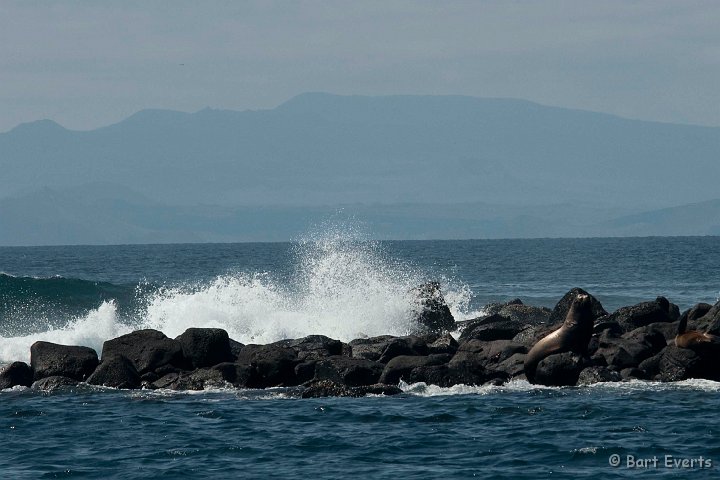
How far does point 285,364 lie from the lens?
102 ft

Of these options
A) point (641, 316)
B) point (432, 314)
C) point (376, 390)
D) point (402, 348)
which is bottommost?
point (376, 390)

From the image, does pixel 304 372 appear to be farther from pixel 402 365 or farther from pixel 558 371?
pixel 558 371

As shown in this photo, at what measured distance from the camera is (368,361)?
31.1 m

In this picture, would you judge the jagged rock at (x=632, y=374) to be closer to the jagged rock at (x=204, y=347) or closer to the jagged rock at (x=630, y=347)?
the jagged rock at (x=630, y=347)

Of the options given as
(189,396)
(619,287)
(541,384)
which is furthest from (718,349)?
(619,287)

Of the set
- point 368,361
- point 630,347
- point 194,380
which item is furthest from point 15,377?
point 630,347

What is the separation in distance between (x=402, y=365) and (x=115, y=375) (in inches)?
285

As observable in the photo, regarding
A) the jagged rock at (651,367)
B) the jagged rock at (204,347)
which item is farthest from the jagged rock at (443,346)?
the jagged rock at (651,367)

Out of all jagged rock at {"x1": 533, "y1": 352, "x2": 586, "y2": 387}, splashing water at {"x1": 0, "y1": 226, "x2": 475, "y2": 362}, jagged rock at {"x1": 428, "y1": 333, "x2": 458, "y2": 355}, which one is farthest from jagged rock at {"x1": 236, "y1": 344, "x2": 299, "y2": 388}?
splashing water at {"x1": 0, "y1": 226, "x2": 475, "y2": 362}

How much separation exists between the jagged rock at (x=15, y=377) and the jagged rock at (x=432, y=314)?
14467 millimetres

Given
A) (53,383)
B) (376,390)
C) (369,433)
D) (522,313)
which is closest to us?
(369,433)

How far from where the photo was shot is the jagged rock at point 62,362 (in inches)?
1258

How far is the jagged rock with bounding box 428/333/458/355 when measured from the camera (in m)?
33.8

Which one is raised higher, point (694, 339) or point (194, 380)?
point (694, 339)
